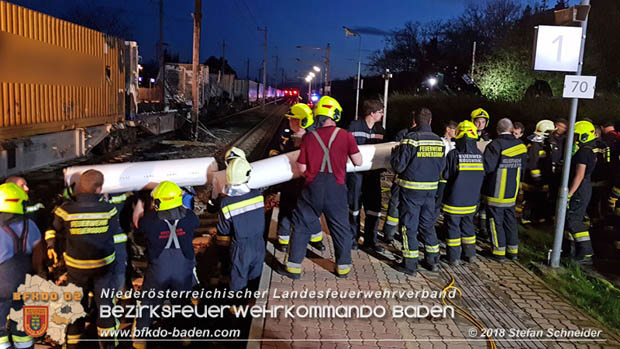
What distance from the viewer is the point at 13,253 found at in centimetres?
410

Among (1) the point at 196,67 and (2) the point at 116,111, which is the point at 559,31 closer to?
(2) the point at 116,111

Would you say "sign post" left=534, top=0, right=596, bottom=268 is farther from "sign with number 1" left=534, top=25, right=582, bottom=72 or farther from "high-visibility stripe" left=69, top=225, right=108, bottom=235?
"high-visibility stripe" left=69, top=225, right=108, bottom=235

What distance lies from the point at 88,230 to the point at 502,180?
15.4 ft

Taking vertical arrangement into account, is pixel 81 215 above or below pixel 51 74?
below

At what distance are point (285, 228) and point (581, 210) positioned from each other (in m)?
3.91

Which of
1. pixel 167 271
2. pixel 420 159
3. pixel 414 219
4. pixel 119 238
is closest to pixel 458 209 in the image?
pixel 414 219

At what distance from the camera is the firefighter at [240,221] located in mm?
4699

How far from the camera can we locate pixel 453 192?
235 inches

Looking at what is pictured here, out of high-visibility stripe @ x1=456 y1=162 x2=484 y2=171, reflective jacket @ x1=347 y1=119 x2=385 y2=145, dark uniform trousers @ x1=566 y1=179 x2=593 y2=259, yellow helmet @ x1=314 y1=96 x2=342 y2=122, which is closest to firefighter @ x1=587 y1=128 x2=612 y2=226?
dark uniform trousers @ x1=566 y1=179 x2=593 y2=259

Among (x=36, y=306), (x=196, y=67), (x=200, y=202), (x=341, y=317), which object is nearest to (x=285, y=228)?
(x=341, y=317)

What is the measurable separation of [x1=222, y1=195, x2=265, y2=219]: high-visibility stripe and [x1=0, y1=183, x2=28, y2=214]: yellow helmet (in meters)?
1.66

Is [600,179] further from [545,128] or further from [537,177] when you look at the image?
[545,128]

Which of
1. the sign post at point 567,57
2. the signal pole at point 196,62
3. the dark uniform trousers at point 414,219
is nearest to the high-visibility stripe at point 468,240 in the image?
the dark uniform trousers at point 414,219

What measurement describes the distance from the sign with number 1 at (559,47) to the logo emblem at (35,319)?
5.94m
